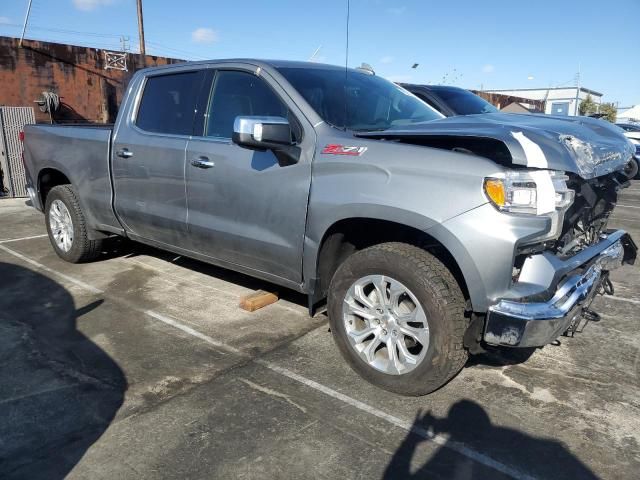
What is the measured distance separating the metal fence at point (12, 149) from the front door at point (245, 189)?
864cm

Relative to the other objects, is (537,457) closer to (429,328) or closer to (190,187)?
(429,328)

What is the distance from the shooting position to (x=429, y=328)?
2852 millimetres

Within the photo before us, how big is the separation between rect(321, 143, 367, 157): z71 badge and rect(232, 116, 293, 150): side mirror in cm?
26

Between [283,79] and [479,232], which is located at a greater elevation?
[283,79]

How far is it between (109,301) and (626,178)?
428 cm

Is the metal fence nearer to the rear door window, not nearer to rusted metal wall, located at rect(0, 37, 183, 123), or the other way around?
rusted metal wall, located at rect(0, 37, 183, 123)

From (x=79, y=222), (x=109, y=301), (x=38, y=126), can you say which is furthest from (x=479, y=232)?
(x=38, y=126)

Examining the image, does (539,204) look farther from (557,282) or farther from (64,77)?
(64,77)

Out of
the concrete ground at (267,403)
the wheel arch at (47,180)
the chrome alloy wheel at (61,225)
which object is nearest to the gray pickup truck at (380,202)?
the concrete ground at (267,403)

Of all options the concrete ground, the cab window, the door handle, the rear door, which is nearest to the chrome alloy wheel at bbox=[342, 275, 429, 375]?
the concrete ground

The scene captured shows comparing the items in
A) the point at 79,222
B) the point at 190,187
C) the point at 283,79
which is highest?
the point at 283,79

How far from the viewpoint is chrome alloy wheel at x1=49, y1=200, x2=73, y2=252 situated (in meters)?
5.53

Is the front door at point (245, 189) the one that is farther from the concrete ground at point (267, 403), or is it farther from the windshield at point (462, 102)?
the windshield at point (462, 102)

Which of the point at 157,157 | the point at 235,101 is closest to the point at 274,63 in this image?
the point at 235,101
